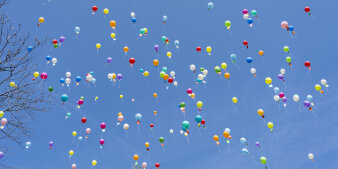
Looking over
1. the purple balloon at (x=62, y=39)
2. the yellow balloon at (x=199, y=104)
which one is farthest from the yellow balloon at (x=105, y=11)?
the yellow balloon at (x=199, y=104)

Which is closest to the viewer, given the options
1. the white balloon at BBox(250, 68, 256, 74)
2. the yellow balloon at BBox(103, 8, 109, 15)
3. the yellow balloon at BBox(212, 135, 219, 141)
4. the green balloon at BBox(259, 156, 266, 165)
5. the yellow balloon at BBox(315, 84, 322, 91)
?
the green balloon at BBox(259, 156, 266, 165)

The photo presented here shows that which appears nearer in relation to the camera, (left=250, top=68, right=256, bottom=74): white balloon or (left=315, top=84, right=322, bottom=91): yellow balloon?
(left=315, top=84, right=322, bottom=91): yellow balloon

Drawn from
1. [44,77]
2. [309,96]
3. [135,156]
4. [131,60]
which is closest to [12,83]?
[44,77]

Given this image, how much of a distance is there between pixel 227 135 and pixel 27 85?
5935 mm

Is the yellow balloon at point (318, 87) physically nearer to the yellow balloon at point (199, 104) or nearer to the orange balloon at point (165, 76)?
the yellow balloon at point (199, 104)

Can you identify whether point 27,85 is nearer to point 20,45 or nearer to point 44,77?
point 44,77

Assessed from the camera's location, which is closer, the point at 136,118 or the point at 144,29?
the point at 136,118

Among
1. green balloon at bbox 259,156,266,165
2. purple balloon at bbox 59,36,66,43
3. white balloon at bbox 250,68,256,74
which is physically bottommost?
green balloon at bbox 259,156,266,165

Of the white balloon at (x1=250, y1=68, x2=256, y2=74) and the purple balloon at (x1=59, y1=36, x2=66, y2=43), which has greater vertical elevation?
the purple balloon at (x1=59, y1=36, x2=66, y2=43)

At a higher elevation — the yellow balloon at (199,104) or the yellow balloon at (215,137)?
the yellow balloon at (199,104)

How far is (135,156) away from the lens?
328 inches

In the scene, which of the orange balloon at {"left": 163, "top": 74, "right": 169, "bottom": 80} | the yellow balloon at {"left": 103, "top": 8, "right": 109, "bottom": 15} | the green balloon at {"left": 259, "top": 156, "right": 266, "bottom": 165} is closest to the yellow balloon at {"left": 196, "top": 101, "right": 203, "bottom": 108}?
the orange balloon at {"left": 163, "top": 74, "right": 169, "bottom": 80}

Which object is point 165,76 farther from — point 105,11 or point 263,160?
point 263,160

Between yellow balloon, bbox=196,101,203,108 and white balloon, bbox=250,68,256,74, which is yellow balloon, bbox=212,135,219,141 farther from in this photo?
white balloon, bbox=250,68,256,74
